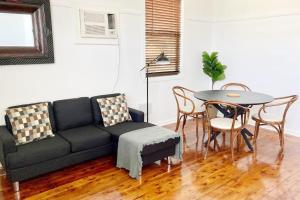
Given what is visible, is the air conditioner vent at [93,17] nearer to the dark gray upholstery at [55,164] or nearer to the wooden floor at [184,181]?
the dark gray upholstery at [55,164]

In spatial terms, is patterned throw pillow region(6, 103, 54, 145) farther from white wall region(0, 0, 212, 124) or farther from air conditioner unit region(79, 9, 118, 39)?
air conditioner unit region(79, 9, 118, 39)

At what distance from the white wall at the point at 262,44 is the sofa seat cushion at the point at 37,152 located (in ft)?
12.2

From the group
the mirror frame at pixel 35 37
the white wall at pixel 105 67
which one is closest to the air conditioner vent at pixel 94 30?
the white wall at pixel 105 67

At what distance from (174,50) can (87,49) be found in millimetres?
1894

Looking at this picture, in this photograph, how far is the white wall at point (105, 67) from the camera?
3324mm

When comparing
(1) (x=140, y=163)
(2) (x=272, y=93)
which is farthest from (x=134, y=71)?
(2) (x=272, y=93)

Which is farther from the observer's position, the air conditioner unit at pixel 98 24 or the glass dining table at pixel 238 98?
the air conditioner unit at pixel 98 24

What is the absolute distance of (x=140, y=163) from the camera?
114 inches

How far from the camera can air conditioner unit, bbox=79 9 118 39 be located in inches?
145

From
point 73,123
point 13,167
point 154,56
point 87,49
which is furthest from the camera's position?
point 154,56

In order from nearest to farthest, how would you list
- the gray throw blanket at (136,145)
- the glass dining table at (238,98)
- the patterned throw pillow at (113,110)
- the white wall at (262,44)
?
the gray throw blanket at (136,145), the glass dining table at (238,98), the patterned throw pillow at (113,110), the white wall at (262,44)

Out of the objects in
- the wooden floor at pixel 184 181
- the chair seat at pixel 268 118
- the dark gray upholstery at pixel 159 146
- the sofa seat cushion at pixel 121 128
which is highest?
Answer: the chair seat at pixel 268 118

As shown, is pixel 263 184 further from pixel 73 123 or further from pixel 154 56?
pixel 154 56

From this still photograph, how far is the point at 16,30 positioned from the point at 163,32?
2510 mm
